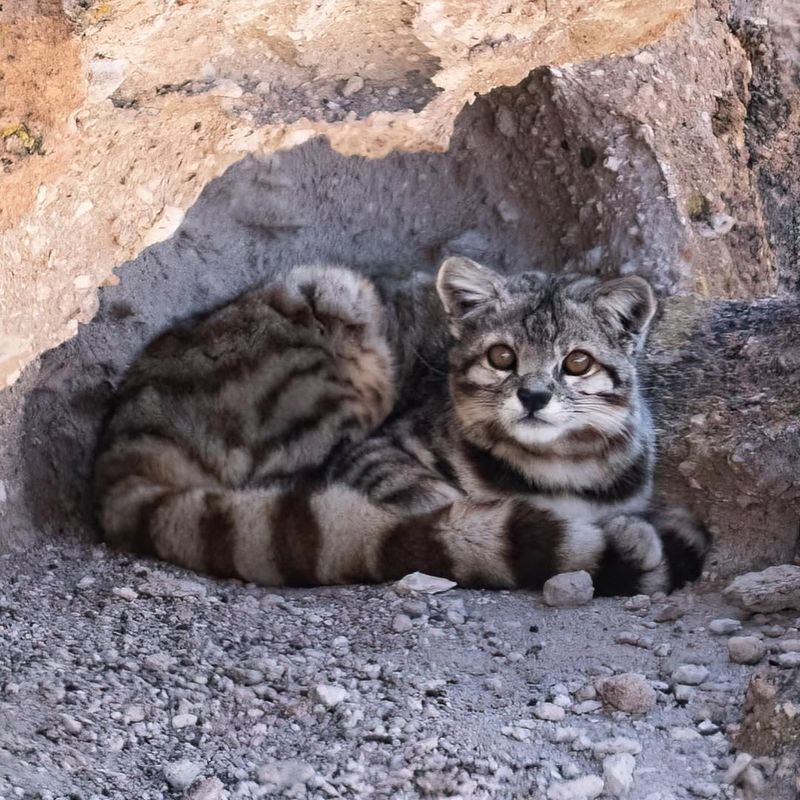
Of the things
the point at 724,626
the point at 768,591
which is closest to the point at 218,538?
the point at 724,626

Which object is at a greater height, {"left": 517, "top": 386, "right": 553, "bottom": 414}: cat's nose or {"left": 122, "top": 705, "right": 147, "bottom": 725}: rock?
{"left": 517, "top": 386, "right": 553, "bottom": 414}: cat's nose

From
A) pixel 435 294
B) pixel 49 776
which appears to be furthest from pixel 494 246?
pixel 49 776

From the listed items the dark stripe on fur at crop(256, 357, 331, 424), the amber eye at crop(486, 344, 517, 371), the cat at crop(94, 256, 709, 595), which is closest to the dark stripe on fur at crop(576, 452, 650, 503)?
the cat at crop(94, 256, 709, 595)

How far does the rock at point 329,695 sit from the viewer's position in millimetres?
2875

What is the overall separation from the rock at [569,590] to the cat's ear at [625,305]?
1.04 metres

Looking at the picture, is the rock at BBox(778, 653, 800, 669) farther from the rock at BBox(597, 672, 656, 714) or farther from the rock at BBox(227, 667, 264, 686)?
the rock at BBox(227, 667, 264, 686)

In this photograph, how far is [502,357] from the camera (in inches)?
161

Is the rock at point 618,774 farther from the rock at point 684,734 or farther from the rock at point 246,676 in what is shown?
the rock at point 246,676

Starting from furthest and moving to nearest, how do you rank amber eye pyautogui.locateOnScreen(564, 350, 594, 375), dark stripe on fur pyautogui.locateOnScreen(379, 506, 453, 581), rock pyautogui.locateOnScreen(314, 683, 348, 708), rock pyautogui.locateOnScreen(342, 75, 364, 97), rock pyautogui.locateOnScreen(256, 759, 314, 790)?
1. rock pyautogui.locateOnScreen(342, 75, 364, 97)
2. amber eye pyautogui.locateOnScreen(564, 350, 594, 375)
3. dark stripe on fur pyautogui.locateOnScreen(379, 506, 453, 581)
4. rock pyautogui.locateOnScreen(314, 683, 348, 708)
5. rock pyautogui.locateOnScreen(256, 759, 314, 790)

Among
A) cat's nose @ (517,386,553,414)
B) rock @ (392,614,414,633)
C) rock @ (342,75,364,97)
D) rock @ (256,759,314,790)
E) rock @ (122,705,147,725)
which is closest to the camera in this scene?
rock @ (256,759,314,790)

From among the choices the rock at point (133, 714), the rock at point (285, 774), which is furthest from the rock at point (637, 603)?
the rock at point (133, 714)

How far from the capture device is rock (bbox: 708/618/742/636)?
3189 mm

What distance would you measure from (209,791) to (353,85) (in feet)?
9.18

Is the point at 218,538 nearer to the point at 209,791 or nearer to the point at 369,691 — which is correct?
the point at 369,691
